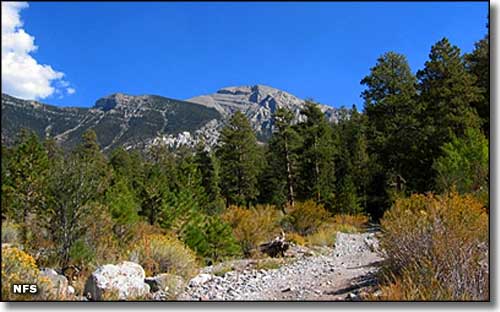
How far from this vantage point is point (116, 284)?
14.4 ft

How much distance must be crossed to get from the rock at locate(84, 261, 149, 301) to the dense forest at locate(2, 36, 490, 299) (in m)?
1.05

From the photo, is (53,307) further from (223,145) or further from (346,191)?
(223,145)

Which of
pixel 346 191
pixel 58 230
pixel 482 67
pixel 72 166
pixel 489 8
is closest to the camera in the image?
pixel 489 8

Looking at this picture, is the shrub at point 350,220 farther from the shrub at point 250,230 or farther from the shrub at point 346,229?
the shrub at point 250,230

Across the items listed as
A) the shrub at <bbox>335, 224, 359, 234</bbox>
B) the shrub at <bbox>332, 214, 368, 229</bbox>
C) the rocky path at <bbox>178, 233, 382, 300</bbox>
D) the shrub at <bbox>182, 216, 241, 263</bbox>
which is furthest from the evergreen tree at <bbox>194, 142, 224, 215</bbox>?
the rocky path at <bbox>178, 233, 382, 300</bbox>

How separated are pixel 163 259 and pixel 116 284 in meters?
1.42

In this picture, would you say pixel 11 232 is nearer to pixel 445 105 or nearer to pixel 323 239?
pixel 323 239

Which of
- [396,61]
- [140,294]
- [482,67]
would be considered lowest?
[140,294]

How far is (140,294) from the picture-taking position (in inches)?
170

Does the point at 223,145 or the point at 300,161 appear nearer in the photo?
the point at 300,161

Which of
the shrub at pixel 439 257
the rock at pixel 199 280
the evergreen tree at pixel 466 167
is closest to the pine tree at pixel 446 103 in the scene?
the evergreen tree at pixel 466 167

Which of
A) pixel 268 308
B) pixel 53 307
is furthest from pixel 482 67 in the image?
pixel 53 307

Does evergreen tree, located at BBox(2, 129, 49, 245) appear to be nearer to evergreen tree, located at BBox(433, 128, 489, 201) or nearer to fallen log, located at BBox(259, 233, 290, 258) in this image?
fallen log, located at BBox(259, 233, 290, 258)

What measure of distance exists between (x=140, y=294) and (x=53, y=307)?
813mm
